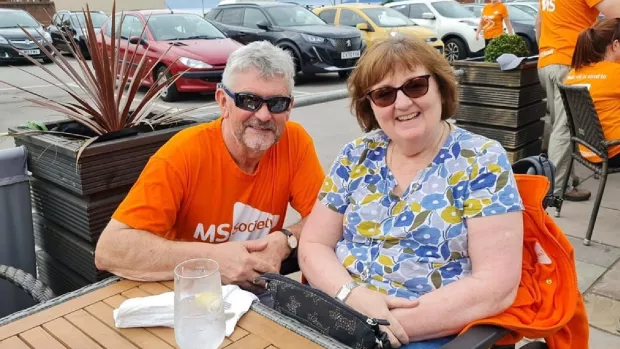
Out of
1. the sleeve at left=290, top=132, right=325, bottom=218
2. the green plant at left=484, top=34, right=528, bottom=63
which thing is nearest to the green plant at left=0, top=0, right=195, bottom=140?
the sleeve at left=290, top=132, right=325, bottom=218

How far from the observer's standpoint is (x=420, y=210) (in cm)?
187

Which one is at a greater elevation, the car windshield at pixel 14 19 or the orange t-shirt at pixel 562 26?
the orange t-shirt at pixel 562 26

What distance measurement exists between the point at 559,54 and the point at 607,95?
88cm

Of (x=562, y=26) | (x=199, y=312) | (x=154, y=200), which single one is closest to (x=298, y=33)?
(x=562, y=26)

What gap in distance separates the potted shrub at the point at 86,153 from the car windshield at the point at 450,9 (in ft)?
40.5

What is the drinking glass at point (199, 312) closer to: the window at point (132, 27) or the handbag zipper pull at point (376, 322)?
the handbag zipper pull at point (376, 322)

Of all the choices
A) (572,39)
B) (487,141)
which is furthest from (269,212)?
(572,39)

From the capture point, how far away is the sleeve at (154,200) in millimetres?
1932

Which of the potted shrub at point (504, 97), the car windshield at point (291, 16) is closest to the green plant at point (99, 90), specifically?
the potted shrub at point (504, 97)

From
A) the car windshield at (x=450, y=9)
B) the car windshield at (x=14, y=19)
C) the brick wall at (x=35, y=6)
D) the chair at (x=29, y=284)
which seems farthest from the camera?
the brick wall at (x=35, y=6)

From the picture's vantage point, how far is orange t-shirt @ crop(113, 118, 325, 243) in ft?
6.47

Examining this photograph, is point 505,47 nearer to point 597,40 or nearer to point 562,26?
point 562,26

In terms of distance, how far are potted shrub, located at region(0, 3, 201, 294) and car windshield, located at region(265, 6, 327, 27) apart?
9.39 metres

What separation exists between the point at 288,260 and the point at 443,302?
2.32 ft
